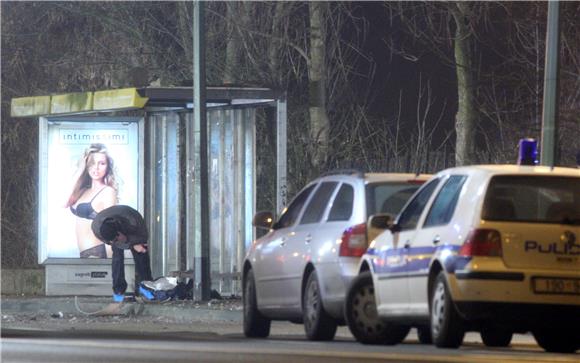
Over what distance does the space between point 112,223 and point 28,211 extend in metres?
10.9

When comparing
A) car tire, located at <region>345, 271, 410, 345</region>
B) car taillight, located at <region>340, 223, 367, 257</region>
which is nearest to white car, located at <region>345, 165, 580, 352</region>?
car tire, located at <region>345, 271, 410, 345</region>

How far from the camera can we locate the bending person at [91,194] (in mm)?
25016

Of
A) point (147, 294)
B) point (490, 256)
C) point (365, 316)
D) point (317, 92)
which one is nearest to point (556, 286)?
point (490, 256)

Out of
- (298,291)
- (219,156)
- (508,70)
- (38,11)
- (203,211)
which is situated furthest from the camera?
(38,11)

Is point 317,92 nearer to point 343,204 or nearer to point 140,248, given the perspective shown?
point 140,248

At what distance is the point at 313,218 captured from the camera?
15016 millimetres

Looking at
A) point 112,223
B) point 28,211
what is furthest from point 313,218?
point 28,211

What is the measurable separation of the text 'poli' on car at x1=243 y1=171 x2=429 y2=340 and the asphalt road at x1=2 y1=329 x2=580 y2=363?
33 cm

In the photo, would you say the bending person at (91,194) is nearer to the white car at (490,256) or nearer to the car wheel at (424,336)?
the car wheel at (424,336)

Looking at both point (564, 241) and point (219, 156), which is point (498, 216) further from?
point (219, 156)

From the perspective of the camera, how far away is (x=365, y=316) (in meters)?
13.9

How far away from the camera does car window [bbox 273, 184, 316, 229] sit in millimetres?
15539

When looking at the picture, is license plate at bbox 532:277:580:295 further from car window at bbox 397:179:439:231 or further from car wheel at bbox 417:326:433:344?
car wheel at bbox 417:326:433:344

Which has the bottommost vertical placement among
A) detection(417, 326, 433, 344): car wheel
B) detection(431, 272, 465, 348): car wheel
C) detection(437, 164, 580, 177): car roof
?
detection(417, 326, 433, 344): car wheel
